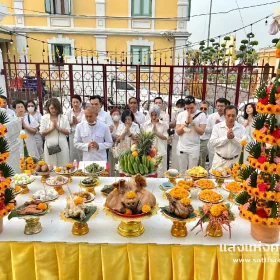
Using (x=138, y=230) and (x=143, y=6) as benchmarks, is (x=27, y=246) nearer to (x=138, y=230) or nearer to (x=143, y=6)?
(x=138, y=230)

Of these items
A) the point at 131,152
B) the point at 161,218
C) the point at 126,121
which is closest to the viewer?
the point at 161,218

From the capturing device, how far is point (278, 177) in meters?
1.75

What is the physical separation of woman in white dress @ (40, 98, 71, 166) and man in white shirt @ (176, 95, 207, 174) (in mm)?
1591

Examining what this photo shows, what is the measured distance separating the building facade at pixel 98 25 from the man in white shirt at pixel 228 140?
887cm

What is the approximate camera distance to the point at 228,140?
329cm

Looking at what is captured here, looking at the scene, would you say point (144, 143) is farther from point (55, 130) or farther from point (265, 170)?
point (55, 130)

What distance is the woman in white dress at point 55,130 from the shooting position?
365 centimetres

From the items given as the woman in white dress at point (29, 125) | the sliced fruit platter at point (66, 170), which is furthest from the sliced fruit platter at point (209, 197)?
the woman in white dress at point (29, 125)

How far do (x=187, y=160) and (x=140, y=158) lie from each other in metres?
1.77

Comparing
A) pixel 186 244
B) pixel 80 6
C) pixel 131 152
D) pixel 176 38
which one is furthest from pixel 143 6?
pixel 186 244

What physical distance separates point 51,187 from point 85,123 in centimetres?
117

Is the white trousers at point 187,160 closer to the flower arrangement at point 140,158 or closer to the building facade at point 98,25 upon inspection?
the flower arrangement at point 140,158

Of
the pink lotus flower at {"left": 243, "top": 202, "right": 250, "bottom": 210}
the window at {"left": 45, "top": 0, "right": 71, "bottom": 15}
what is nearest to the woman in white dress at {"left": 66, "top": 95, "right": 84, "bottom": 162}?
the pink lotus flower at {"left": 243, "top": 202, "right": 250, "bottom": 210}

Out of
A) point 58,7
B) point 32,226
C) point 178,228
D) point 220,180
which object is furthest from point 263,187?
point 58,7
